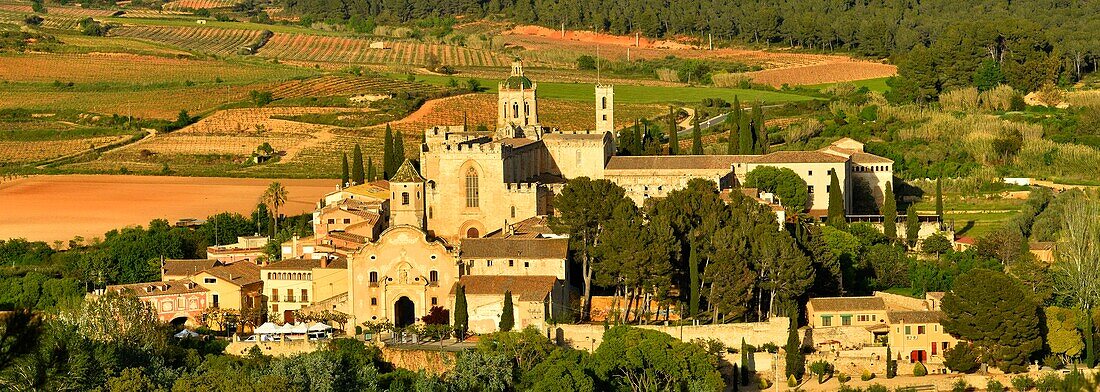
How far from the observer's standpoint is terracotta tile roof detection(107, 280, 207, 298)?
5747cm

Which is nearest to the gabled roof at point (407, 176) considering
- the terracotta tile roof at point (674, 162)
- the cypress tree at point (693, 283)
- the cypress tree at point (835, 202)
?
the terracotta tile roof at point (674, 162)

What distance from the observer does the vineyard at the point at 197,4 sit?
559 ft

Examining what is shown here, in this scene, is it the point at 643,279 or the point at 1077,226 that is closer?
the point at 643,279

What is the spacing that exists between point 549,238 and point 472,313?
450cm

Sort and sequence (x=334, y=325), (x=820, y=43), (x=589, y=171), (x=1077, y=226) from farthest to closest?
(x=820, y=43)
(x=589, y=171)
(x=1077, y=226)
(x=334, y=325)

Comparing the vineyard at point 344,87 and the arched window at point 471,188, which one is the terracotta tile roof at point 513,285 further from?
the vineyard at point 344,87

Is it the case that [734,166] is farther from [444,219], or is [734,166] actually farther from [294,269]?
[294,269]

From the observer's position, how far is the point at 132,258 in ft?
209

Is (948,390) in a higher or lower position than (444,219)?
lower

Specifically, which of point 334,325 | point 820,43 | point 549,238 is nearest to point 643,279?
point 549,238

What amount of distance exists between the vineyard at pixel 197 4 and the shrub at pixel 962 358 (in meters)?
125

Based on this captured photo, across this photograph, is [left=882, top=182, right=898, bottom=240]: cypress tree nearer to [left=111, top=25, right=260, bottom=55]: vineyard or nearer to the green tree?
the green tree

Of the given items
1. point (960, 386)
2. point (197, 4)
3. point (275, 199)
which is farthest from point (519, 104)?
point (197, 4)

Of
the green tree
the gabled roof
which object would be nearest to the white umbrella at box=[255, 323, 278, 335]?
the gabled roof
